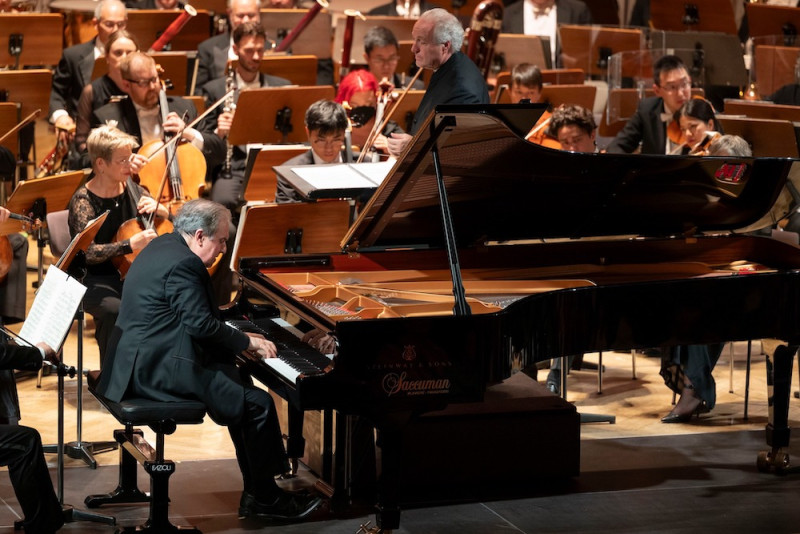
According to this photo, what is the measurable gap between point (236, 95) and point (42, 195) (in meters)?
1.86

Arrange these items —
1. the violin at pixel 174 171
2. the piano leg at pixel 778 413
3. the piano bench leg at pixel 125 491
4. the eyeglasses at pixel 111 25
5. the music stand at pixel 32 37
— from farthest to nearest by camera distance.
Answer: the music stand at pixel 32 37, the eyeglasses at pixel 111 25, the violin at pixel 174 171, the piano leg at pixel 778 413, the piano bench leg at pixel 125 491

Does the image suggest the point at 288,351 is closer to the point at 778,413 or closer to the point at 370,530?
the point at 370,530

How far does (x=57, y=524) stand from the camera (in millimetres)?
3594

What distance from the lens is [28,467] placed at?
138 inches

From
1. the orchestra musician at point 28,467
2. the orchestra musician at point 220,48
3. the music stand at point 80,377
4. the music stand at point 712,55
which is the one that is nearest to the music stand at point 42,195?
the music stand at point 80,377

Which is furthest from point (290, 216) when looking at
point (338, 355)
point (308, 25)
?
point (308, 25)

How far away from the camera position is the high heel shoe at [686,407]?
518 cm

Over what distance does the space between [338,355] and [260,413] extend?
0.53 meters

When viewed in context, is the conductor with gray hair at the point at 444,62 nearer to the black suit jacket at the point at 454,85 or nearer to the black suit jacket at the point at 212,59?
the black suit jacket at the point at 454,85

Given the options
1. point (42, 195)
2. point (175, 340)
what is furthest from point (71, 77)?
point (175, 340)

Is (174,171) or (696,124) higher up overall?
(696,124)

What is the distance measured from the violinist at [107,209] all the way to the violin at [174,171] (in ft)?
1.19

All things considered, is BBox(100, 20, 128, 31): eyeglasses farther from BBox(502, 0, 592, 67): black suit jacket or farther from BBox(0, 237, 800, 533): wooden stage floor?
BBox(502, 0, 592, 67): black suit jacket

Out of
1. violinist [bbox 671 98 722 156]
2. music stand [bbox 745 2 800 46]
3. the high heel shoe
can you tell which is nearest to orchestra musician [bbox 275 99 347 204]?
violinist [bbox 671 98 722 156]
